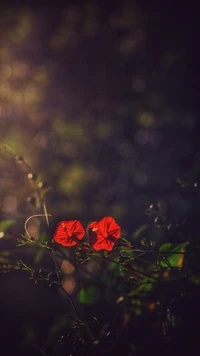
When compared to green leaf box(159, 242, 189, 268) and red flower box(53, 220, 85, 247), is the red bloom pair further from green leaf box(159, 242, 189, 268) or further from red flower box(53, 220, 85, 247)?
green leaf box(159, 242, 189, 268)

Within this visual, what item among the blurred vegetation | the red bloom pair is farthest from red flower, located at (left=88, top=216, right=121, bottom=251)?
the blurred vegetation

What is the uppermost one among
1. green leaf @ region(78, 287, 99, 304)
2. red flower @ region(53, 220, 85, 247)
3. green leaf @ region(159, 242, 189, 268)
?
red flower @ region(53, 220, 85, 247)

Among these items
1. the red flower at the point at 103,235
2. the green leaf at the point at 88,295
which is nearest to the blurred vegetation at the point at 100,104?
the green leaf at the point at 88,295

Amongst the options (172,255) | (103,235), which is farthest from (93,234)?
(172,255)

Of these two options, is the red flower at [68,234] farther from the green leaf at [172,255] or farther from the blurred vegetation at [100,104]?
the blurred vegetation at [100,104]

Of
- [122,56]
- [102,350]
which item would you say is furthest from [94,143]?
[102,350]
